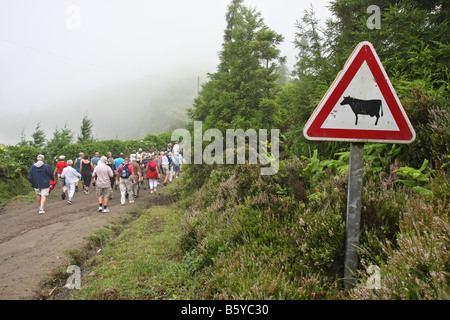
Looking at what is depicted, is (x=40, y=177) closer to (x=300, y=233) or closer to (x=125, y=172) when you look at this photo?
(x=125, y=172)

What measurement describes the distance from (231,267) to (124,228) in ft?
19.9

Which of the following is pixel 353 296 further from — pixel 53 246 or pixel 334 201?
pixel 53 246

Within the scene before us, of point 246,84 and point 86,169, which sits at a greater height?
point 246,84

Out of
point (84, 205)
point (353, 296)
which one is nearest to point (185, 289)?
point (353, 296)

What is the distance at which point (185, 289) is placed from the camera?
147 inches

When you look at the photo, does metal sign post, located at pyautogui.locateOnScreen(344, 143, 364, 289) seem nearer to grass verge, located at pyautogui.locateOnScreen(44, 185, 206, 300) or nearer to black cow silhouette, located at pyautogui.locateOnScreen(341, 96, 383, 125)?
black cow silhouette, located at pyautogui.locateOnScreen(341, 96, 383, 125)

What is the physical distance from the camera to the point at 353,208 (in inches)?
92.7

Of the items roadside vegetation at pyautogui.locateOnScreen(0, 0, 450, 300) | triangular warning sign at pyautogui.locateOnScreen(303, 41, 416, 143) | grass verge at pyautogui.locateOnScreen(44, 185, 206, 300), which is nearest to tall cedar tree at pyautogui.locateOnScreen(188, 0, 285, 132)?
roadside vegetation at pyautogui.locateOnScreen(0, 0, 450, 300)

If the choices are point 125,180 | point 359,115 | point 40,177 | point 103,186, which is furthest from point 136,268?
point 40,177

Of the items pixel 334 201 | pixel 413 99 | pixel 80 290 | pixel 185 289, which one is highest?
pixel 413 99

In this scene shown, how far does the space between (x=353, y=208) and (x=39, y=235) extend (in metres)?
8.79

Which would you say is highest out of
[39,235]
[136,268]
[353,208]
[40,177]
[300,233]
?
[353,208]

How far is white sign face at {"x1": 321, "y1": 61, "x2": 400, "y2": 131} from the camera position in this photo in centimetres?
227

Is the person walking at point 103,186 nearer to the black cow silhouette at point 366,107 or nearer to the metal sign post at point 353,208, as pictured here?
the metal sign post at point 353,208
